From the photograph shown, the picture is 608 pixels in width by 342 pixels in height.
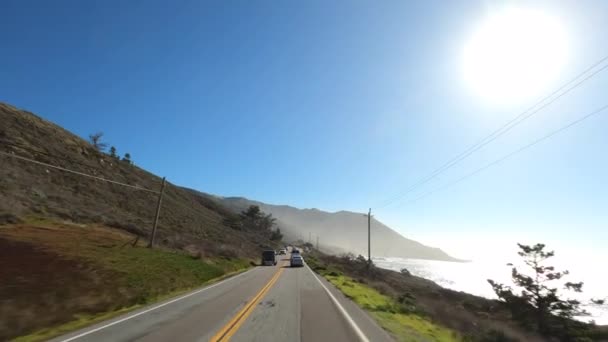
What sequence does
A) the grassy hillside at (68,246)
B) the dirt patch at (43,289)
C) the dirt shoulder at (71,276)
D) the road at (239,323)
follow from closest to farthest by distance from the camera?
the road at (239,323) < the dirt patch at (43,289) < the dirt shoulder at (71,276) < the grassy hillside at (68,246)

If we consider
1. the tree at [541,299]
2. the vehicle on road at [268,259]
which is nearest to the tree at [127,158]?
the vehicle on road at [268,259]

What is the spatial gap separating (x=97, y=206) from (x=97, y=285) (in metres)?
30.6

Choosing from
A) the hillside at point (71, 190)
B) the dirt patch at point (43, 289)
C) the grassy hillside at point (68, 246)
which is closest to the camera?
the dirt patch at point (43, 289)

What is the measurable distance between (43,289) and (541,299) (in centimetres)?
4324

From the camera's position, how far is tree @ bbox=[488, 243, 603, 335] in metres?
33.8

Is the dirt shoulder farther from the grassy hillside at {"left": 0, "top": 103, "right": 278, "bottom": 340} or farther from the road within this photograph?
the road

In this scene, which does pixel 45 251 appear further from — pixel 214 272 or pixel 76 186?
pixel 76 186

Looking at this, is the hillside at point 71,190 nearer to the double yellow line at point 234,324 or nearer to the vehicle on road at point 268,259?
the vehicle on road at point 268,259

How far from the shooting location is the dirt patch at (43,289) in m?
10.3

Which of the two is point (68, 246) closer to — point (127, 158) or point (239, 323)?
point (239, 323)

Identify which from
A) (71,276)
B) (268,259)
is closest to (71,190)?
(268,259)

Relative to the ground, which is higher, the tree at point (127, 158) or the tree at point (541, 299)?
the tree at point (127, 158)

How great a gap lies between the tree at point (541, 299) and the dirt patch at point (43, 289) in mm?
39594

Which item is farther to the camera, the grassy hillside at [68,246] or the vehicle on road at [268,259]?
the vehicle on road at [268,259]
